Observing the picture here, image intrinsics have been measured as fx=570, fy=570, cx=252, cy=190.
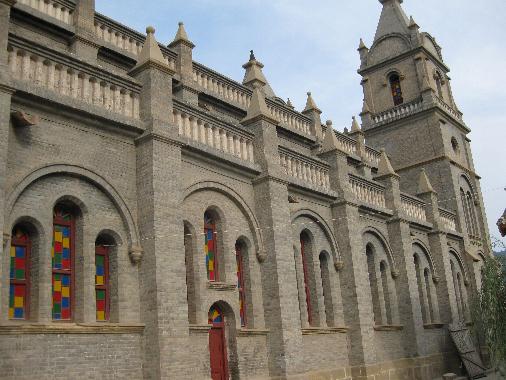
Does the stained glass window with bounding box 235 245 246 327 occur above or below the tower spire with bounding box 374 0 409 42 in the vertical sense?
below

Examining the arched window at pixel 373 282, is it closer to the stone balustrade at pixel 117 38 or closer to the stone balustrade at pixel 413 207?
the stone balustrade at pixel 413 207

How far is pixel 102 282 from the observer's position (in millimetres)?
12312

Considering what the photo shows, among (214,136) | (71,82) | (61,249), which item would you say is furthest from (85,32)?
(61,249)

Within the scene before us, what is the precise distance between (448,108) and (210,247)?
83.6 feet

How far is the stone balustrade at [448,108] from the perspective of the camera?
34544 millimetres

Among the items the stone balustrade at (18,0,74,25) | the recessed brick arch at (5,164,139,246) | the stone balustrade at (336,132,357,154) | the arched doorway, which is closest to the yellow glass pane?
the recessed brick arch at (5,164,139,246)

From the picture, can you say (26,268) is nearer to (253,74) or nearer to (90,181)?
(90,181)

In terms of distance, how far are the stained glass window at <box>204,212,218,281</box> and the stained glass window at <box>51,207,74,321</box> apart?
13.4 feet

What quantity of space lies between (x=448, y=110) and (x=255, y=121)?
21.8 meters

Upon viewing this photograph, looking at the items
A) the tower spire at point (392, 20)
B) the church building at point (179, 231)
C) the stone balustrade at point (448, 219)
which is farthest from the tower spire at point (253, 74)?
the tower spire at point (392, 20)

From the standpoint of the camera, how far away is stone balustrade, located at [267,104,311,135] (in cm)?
2408

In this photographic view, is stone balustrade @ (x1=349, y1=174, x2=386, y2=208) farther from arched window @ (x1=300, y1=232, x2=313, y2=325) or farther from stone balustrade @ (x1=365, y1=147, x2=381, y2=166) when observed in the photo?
stone balustrade @ (x1=365, y1=147, x2=381, y2=166)

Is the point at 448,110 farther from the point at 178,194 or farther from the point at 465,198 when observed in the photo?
the point at 178,194

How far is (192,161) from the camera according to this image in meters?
14.9
